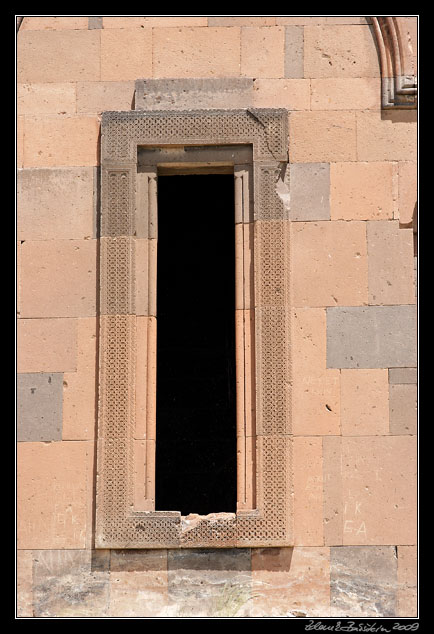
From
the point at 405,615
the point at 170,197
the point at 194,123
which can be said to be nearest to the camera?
the point at 405,615

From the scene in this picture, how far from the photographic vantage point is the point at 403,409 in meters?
7.84

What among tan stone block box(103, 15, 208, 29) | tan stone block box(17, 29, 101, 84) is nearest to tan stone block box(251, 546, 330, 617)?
tan stone block box(17, 29, 101, 84)

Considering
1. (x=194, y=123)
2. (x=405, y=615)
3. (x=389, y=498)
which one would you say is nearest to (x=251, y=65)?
(x=194, y=123)

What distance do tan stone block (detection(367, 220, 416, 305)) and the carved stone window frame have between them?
663 millimetres

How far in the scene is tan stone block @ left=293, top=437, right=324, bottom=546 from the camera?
768 centimetres

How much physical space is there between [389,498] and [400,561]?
450 millimetres

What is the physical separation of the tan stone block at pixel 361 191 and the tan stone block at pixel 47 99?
84.1 inches

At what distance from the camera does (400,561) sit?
765cm

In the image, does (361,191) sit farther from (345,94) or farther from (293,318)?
(293,318)

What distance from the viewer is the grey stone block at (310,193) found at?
8.09 m

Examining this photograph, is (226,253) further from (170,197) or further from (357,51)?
(357,51)

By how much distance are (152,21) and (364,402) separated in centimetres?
341

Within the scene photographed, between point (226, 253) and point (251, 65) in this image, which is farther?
point (226, 253)

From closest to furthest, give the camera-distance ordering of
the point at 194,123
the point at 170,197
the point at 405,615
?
the point at 405,615 → the point at 194,123 → the point at 170,197
